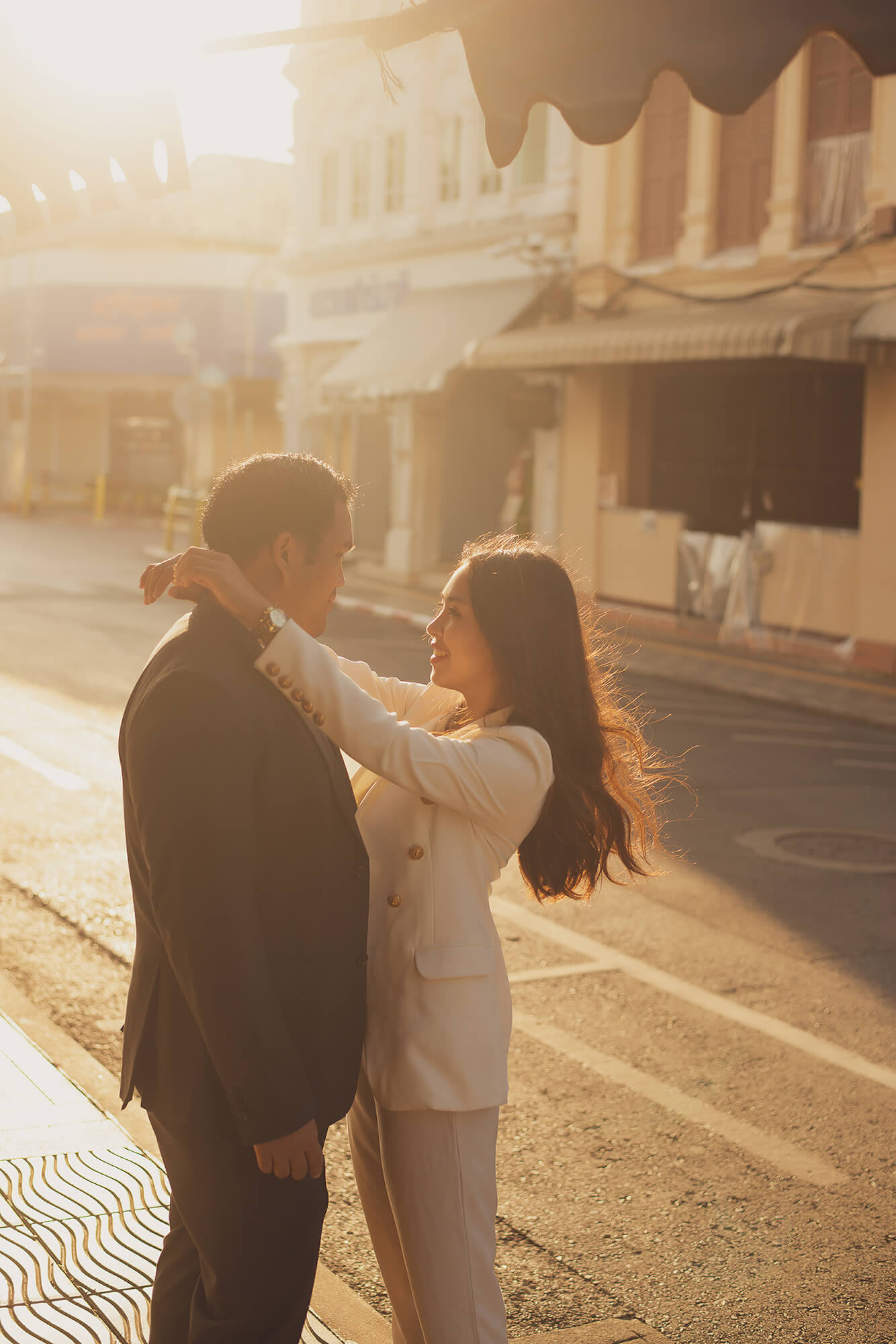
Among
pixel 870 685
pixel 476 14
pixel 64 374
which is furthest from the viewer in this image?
pixel 64 374

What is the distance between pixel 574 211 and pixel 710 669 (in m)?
8.79

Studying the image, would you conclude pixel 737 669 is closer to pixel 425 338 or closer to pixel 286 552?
pixel 425 338

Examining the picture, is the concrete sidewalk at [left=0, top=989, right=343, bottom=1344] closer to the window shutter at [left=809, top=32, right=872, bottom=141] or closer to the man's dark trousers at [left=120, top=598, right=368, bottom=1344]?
the man's dark trousers at [left=120, top=598, right=368, bottom=1344]

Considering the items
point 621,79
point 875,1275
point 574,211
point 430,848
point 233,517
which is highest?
point 574,211

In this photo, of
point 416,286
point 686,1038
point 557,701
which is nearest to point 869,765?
point 686,1038

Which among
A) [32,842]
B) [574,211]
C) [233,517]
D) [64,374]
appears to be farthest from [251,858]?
[64,374]

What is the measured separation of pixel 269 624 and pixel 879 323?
47.7 ft

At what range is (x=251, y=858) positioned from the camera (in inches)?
101

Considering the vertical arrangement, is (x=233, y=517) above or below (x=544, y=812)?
above

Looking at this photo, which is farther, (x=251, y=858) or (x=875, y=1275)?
(x=875, y=1275)

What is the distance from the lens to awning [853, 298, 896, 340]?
15.8m

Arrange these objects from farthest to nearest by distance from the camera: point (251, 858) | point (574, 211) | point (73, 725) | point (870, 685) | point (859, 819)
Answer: point (574, 211) → point (870, 685) → point (73, 725) → point (859, 819) → point (251, 858)

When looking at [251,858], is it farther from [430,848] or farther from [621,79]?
[621,79]

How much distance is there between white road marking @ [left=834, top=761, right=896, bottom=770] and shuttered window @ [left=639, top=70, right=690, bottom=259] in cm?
1067
